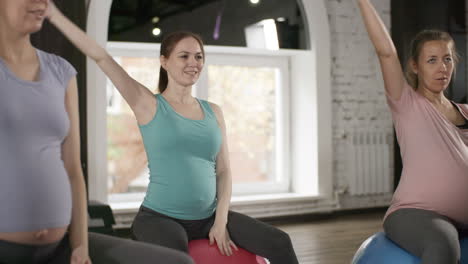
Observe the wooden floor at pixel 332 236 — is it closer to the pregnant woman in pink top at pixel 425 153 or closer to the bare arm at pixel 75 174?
the pregnant woman in pink top at pixel 425 153

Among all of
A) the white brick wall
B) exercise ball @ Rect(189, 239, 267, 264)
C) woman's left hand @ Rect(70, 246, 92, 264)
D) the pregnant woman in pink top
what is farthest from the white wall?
woman's left hand @ Rect(70, 246, 92, 264)

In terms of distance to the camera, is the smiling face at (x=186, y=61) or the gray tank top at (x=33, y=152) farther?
the smiling face at (x=186, y=61)

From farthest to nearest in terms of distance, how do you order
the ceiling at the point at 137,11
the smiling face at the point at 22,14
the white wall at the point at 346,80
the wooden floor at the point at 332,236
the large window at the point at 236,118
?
the white wall at the point at 346,80 < the large window at the point at 236,118 < the ceiling at the point at 137,11 < the wooden floor at the point at 332,236 < the smiling face at the point at 22,14

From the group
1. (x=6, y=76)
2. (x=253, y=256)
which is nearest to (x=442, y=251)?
(x=253, y=256)

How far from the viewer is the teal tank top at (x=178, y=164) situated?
187 centimetres

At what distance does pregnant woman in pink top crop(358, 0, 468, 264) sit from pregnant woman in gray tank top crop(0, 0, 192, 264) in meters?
1.09

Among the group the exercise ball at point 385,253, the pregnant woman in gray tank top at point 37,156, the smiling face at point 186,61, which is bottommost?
the exercise ball at point 385,253

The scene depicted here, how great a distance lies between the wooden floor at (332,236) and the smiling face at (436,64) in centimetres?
185

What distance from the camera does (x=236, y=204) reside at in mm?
4957

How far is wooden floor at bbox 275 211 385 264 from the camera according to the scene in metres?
3.69

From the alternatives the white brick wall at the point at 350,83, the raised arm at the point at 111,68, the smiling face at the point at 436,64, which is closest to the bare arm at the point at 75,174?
the raised arm at the point at 111,68

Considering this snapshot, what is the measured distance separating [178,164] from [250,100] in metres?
3.60

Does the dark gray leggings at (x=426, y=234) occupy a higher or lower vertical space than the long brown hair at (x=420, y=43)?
lower

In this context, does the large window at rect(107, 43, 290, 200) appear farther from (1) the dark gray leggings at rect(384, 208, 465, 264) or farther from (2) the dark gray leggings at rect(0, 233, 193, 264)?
(2) the dark gray leggings at rect(0, 233, 193, 264)
